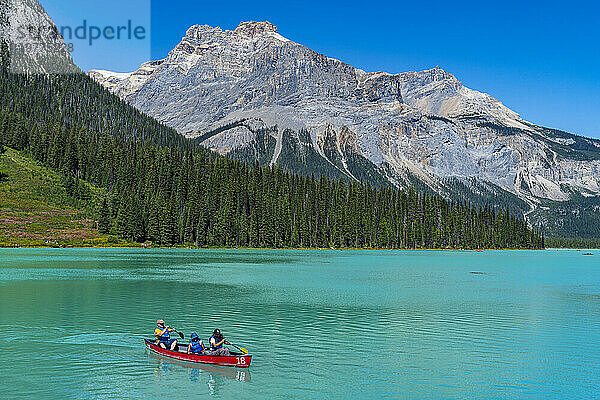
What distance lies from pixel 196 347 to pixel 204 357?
832 mm

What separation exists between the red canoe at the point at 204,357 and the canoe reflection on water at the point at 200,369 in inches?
10.0

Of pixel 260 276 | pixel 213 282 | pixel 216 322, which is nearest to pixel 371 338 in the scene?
pixel 216 322

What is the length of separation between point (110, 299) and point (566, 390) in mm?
43038

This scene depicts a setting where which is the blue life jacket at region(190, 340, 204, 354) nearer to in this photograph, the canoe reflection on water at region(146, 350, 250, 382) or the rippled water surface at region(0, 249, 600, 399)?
Result: the canoe reflection on water at region(146, 350, 250, 382)

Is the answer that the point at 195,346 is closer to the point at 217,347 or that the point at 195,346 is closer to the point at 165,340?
the point at 217,347

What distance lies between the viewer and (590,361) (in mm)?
32812

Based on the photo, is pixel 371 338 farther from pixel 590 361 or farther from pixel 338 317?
pixel 590 361

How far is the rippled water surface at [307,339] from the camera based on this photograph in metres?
26.9

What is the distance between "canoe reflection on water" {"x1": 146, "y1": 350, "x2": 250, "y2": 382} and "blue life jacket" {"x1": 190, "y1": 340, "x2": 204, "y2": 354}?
2.82ft

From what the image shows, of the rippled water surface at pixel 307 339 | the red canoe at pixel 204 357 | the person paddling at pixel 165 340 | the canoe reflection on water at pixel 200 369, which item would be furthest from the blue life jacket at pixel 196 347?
the person paddling at pixel 165 340

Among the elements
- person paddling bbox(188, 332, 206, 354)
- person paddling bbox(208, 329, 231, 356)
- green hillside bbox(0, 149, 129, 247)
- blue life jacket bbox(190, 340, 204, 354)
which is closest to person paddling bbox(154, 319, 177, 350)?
person paddling bbox(188, 332, 206, 354)

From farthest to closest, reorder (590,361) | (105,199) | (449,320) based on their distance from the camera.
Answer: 1. (105,199)
2. (449,320)
3. (590,361)

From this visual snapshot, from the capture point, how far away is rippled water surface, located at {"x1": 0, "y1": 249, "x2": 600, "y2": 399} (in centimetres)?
2688

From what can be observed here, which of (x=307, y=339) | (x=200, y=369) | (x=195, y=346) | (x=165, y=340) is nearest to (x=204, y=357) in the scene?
(x=200, y=369)
